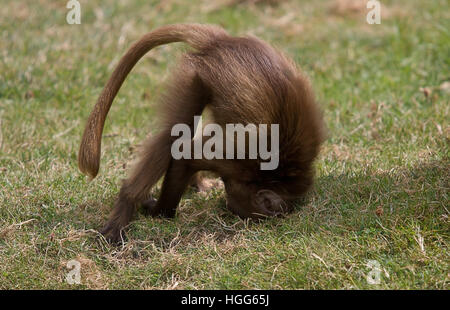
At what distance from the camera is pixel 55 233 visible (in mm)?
3930

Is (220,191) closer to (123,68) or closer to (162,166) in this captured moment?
(162,166)

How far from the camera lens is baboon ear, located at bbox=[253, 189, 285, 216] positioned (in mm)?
3994

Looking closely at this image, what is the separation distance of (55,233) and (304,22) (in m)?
4.90

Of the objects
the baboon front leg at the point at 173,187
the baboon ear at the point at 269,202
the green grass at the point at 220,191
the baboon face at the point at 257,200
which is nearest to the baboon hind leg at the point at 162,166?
the baboon front leg at the point at 173,187

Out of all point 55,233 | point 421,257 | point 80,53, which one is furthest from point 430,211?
point 80,53

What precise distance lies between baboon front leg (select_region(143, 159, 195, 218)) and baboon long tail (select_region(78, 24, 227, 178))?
1.46 ft

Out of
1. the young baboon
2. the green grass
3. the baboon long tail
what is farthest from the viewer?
the baboon long tail

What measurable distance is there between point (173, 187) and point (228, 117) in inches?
23.0

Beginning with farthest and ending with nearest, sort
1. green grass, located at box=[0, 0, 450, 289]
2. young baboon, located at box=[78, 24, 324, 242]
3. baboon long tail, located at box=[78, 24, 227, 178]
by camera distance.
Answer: baboon long tail, located at box=[78, 24, 227, 178] → young baboon, located at box=[78, 24, 324, 242] → green grass, located at box=[0, 0, 450, 289]

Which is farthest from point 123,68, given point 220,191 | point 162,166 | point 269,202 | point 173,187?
point 269,202

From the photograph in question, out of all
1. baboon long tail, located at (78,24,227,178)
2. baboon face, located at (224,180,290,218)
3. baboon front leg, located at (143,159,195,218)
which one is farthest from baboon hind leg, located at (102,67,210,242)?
baboon face, located at (224,180,290,218)

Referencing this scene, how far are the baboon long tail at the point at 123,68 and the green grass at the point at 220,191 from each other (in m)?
0.41

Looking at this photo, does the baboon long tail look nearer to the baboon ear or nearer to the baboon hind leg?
the baboon hind leg
